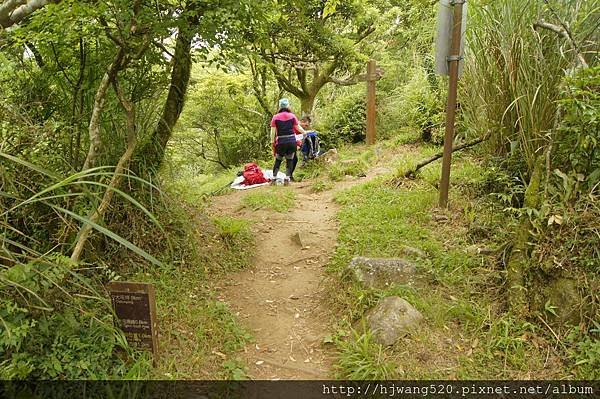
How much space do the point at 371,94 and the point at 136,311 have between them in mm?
8825

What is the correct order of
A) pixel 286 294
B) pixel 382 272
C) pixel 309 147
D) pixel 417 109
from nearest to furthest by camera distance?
1. pixel 382 272
2. pixel 286 294
3. pixel 417 109
4. pixel 309 147

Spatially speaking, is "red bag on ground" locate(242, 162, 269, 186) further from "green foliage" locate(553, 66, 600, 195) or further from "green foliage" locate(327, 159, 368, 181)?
"green foliage" locate(553, 66, 600, 195)

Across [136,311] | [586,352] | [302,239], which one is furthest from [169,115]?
[586,352]

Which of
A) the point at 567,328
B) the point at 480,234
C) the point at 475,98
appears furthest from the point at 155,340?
the point at 475,98

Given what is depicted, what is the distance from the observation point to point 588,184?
297cm

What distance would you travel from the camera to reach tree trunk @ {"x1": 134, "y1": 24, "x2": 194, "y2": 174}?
4.12 m

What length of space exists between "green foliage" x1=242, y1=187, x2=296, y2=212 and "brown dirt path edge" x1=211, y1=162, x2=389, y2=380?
12 cm

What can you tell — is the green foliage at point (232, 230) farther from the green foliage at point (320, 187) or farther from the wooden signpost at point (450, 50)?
→ the wooden signpost at point (450, 50)

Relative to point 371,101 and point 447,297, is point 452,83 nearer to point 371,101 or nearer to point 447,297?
point 447,297

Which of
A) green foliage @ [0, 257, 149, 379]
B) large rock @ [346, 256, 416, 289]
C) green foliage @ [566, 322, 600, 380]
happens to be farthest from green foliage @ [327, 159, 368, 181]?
green foliage @ [0, 257, 149, 379]

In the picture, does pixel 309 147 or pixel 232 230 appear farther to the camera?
pixel 309 147

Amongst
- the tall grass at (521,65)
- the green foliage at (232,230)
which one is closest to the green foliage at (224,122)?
the green foliage at (232,230)

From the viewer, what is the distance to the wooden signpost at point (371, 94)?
33.6ft

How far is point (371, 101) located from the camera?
10.4 meters
